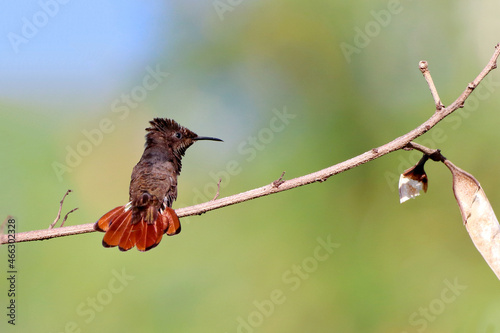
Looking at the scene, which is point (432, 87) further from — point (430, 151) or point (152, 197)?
point (152, 197)

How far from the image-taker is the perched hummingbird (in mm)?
3129

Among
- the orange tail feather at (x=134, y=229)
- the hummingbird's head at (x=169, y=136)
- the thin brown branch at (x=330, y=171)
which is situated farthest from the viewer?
the hummingbird's head at (x=169, y=136)

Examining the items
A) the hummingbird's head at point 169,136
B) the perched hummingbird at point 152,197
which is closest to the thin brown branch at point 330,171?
the perched hummingbird at point 152,197

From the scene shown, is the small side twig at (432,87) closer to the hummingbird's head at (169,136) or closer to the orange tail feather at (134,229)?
the orange tail feather at (134,229)

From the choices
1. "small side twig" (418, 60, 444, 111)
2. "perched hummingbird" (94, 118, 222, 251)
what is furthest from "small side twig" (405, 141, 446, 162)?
"perched hummingbird" (94, 118, 222, 251)

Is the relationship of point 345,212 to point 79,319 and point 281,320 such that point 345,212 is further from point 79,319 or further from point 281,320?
point 79,319

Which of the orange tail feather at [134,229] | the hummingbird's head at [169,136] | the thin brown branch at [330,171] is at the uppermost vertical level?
the hummingbird's head at [169,136]

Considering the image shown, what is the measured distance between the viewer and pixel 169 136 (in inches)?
173

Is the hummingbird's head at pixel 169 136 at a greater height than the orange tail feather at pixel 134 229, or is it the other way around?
the hummingbird's head at pixel 169 136

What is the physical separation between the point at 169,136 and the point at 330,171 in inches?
88.1

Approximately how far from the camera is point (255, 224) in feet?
23.6

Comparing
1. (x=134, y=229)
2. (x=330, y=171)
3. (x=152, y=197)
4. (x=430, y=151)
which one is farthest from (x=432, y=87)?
(x=152, y=197)

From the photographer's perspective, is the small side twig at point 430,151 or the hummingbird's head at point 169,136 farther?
the hummingbird's head at point 169,136

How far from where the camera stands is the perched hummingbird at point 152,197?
313 cm
